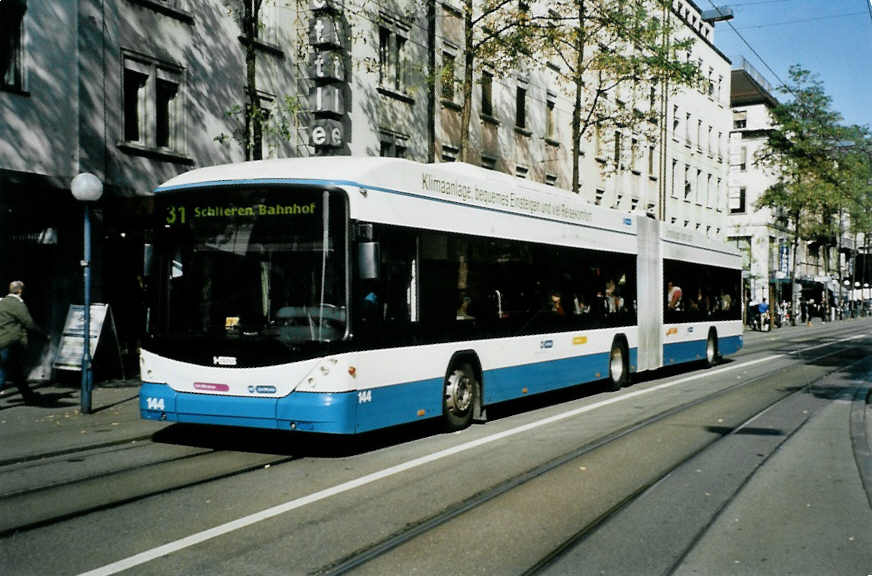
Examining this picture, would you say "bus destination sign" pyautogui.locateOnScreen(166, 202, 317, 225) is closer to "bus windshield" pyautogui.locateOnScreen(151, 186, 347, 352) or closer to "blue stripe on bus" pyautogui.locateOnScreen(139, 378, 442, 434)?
"bus windshield" pyautogui.locateOnScreen(151, 186, 347, 352)

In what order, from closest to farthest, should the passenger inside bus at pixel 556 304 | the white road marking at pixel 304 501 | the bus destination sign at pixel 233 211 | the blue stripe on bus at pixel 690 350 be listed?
the white road marking at pixel 304 501 < the bus destination sign at pixel 233 211 < the passenger inside bus at pixel 556 304 < the blue stripe on bus at pixel 690 350

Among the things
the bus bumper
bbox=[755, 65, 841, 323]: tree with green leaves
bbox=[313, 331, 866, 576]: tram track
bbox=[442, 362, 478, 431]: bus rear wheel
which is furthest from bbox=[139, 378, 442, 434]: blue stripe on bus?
bbox=[755, 65, 841, 323]: tree with green leaves

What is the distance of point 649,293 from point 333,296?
34.9 ft

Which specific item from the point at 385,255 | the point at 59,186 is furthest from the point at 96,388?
the point at 385,255

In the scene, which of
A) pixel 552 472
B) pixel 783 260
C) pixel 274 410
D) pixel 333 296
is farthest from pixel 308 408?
pixel 783 260

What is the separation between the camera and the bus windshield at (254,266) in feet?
29.0

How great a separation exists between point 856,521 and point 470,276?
18.0ft

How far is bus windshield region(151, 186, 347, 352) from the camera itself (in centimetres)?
885

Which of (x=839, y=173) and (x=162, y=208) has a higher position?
(x=839, y=173)

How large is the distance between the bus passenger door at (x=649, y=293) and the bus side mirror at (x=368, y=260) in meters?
9.69

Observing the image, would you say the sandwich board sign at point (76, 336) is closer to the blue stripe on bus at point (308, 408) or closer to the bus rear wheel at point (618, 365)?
the blue stripe on bus at point (308, 408)

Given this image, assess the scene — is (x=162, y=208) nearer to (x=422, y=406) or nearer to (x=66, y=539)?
(x=422, y=406)

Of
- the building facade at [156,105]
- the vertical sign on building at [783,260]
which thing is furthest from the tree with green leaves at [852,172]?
the building facade at [156,105]

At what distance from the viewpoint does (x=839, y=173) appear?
184 ft
